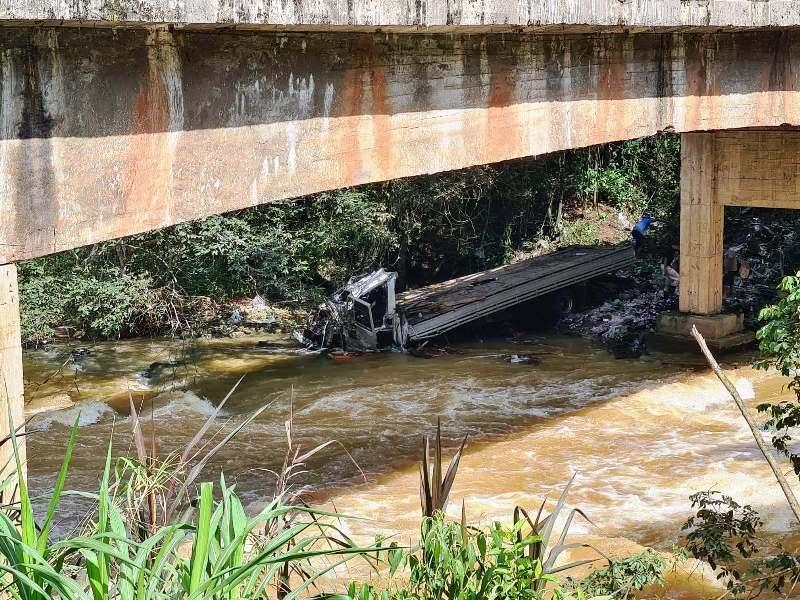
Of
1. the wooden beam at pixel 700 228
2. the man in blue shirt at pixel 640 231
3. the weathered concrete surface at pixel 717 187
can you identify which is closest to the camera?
the weathered concrete surface at pixel 717 187

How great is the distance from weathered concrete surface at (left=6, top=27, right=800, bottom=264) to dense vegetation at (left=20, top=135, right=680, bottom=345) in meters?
6.95

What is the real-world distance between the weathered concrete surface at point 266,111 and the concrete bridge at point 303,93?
0.01 meters

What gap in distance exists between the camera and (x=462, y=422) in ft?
37.2

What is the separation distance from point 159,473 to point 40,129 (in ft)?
6.99

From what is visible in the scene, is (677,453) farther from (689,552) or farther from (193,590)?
(193,590)

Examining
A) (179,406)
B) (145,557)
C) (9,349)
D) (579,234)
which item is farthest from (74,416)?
(579,234)

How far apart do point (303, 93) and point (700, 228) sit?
9.22m

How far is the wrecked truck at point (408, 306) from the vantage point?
1459cm

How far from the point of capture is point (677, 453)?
10.1 metres

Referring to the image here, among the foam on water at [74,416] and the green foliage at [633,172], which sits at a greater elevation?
the green foliage at [633,172]

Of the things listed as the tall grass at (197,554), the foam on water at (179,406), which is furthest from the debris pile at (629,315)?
the tall grass at (197,554)

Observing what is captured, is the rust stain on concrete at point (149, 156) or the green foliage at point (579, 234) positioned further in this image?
the green foliage at point (579, 234)

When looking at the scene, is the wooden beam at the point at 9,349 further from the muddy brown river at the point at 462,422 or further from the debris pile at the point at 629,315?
the debris pile at the point at 629,315

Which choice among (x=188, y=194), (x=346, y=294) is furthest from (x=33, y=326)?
(x=188, y=194)
